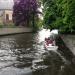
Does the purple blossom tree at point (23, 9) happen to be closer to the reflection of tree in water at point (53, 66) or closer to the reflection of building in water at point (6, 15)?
the reflection of building in water at point (6, 15)

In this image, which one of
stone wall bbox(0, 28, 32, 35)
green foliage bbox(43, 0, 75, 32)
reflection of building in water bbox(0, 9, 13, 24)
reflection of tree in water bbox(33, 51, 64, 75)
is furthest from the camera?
reflection of building in water bbox(0, 9, 13, 24)

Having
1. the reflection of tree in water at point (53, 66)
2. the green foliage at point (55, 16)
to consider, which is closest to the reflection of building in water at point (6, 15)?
the green foliage at point (55, 16)

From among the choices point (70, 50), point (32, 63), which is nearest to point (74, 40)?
point (70, 50)

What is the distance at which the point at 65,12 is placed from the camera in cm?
2483

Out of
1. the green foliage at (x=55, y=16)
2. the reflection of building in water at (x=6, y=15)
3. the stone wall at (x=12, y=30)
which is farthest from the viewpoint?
the reflection of building in water at (x=6, y=15)

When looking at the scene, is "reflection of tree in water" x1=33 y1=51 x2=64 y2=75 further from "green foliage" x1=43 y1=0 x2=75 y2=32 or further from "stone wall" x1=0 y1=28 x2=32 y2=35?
"stone wall" x1=0 y1=28 x2=32 y2=35

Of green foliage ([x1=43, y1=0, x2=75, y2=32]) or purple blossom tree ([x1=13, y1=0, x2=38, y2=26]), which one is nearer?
green foliage ([x1=43, y1=0, x2=75, y2=32])

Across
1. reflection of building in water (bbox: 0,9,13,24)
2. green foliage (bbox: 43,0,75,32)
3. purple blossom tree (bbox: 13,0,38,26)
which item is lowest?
reflection of building in water (bbox: 0,9,13,24)

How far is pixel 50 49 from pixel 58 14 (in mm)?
4677

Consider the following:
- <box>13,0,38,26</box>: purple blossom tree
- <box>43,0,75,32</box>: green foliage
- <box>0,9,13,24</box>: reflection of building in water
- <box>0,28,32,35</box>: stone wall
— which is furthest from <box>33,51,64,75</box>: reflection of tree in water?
<box>0,9,13,24</box>: reflection of building in water

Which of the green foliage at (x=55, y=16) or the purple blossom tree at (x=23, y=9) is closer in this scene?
the green foliage at (x=55, y=16)

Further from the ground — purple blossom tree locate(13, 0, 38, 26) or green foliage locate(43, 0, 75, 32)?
green foliage locate(43, 0, 75, 32)

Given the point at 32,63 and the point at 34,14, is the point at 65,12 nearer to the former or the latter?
the point at 32,63

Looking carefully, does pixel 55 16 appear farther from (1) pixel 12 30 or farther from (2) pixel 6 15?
(2) pixel 6 15
